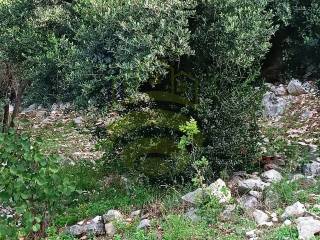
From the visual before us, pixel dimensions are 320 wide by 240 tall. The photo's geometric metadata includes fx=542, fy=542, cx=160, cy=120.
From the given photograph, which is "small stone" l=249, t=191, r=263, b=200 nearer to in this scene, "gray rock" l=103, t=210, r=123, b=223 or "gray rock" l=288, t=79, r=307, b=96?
"gray rock" l=103, t=210, r=123, b=223

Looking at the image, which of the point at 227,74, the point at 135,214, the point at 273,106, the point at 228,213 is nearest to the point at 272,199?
the point at 228,213

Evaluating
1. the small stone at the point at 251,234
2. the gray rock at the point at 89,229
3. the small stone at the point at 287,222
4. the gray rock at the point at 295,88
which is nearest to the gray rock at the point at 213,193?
the small stone at the point at 251,234

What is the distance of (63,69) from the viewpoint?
7.46 meters

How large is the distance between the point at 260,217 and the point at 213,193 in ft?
2.15

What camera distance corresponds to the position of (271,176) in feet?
25.4

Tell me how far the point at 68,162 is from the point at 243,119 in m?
4.49

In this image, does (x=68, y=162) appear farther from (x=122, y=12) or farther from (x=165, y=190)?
(x=122, y=12)

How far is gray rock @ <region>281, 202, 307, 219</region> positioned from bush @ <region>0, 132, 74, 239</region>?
2.50 meters

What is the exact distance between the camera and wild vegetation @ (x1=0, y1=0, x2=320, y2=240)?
634 cm

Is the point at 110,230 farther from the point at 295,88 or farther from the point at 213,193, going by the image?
the point at 295,88

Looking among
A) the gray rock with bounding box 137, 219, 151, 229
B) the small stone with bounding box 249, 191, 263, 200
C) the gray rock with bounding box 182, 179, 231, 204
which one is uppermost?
the gray rock with bounding box 182, 179, 231, 204

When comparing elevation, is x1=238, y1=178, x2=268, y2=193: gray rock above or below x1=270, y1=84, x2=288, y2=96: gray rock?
above

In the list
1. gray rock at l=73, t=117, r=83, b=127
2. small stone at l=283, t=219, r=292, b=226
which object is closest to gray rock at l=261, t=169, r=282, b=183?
small stone at l=283, t=219, r=292, b=226

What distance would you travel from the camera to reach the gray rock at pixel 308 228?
571 cm
